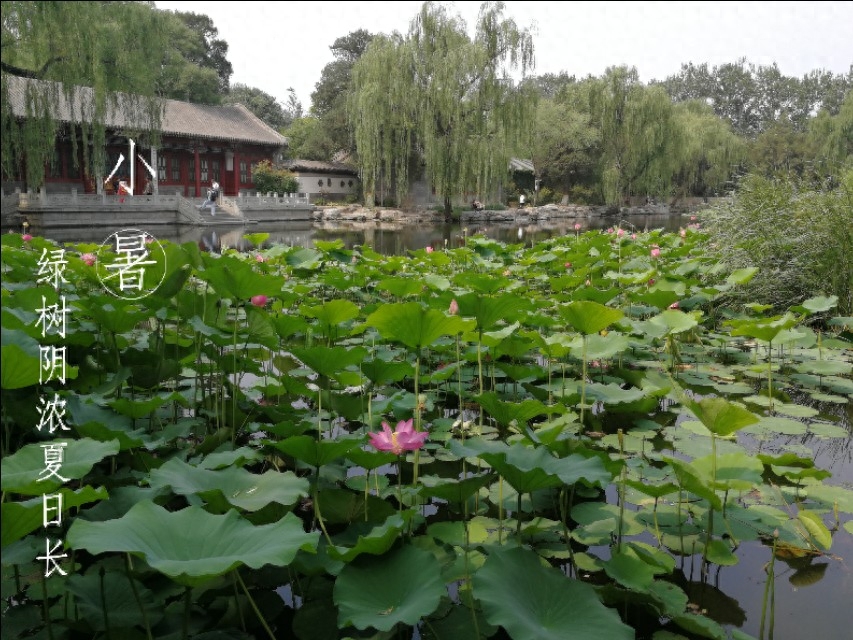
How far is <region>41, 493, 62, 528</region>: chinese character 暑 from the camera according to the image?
0.82 m

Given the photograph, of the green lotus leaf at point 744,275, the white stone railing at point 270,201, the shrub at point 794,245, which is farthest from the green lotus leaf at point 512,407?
the white stone railing at point 270,201

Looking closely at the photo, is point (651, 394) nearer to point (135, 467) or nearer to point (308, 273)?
point (135, 467)

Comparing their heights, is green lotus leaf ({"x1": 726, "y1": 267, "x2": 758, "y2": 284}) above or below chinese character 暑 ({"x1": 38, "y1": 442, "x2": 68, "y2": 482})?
above

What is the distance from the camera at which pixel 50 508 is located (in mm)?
836

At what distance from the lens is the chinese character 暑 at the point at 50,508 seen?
818 mm

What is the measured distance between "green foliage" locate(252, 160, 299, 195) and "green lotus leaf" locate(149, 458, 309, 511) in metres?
19.3

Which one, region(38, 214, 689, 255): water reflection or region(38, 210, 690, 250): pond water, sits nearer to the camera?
region(38, 214, 689, 255): water reflection

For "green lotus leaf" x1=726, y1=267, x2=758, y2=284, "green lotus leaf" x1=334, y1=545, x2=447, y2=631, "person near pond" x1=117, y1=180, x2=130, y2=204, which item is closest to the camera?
"green lotus leaf" x1=334, y1=545, x2=447, y2=631

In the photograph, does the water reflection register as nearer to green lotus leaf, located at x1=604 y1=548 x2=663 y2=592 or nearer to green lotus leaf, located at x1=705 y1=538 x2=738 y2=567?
green lotus leaf, located at x1=705 y1=538 x2=738 y2=567

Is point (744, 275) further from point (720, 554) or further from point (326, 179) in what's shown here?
point (326, 179)

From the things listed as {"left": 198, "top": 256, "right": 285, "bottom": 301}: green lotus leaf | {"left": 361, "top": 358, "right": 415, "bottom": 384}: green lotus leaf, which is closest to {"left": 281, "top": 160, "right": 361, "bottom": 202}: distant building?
{"left": 198, "top": 256, "right": 285, "bottom": 301}: green lotus leaf

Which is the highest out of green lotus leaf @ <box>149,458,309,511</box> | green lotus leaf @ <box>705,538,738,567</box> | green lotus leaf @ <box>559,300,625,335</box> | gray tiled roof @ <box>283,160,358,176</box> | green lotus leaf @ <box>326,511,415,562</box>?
gray tiled roof @ <box>283,160,358,176</box>

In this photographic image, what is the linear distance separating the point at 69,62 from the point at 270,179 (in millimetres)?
14653

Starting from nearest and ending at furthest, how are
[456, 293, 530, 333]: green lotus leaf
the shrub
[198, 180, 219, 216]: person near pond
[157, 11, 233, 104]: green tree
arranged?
[456, 293, 530, 333]: green lotus leaf
the shrub
[198, 180, 219, 216]: person near pond
[157, 11, 233, 104]: green tree
